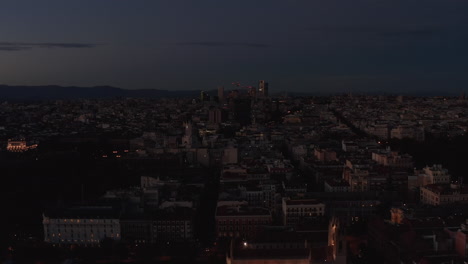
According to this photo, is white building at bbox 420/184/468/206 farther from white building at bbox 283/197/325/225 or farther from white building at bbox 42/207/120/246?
white building at bbox 42/207/120/246

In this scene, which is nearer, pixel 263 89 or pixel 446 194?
pixel 446 194

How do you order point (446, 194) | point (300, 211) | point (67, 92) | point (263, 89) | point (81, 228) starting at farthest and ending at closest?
1. point (67, 92)
2. point (263, 89)
3. point (446, 194)
4. point (300, 211)
5. point (81, 228)

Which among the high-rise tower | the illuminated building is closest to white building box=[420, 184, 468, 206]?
the illuminated building

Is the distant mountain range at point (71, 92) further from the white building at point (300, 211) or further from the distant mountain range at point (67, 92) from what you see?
the white building at point (300, 211)

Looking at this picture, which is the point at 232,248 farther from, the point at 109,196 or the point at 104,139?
the point at 104,139

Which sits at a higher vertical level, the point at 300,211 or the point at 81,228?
the point at 300,211

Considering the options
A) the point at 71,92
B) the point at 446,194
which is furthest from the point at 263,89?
the point at 446,194

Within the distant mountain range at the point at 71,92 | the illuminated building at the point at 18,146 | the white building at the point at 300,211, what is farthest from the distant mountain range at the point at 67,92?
the white building at the point at 300,211

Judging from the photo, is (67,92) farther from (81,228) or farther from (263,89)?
(81,228)

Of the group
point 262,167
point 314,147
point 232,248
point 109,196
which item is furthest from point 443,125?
point 232,248
